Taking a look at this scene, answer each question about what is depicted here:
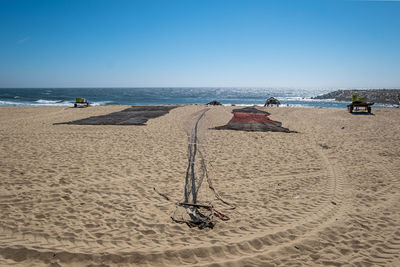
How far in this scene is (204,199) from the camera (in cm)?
471

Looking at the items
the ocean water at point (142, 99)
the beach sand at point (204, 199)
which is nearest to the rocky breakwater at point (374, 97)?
the ocean water at point (142, 99)

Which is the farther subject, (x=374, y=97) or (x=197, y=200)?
(x=374, y=97)

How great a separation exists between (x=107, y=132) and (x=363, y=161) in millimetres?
10831

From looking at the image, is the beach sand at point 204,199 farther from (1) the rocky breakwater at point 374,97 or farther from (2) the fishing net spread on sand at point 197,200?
(1) the rocky breakwater at point 374,97

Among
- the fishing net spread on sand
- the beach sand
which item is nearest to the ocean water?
the beach sand

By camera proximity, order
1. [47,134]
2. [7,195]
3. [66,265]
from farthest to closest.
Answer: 1. [47,134]
2. [7,195]
3. [66,265]

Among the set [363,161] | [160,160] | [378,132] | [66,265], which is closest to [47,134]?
[160,160]

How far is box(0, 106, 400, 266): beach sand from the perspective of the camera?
3168 millimetres

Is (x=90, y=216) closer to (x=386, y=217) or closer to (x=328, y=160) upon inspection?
(x=386, y=217)

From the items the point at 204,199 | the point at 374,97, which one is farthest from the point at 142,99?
the point at 204,199

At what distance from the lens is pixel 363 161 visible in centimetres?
730

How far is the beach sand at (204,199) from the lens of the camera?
3.17 m

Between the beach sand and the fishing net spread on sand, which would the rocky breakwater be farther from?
the fishing net spread on sand

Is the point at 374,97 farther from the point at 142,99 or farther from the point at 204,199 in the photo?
the point at 204,199
